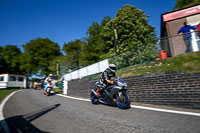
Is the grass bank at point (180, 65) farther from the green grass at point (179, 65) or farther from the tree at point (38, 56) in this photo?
the tree at point (38, 56)

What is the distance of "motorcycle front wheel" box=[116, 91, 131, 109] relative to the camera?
4738 mm

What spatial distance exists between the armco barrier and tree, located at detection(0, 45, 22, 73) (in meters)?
47.0

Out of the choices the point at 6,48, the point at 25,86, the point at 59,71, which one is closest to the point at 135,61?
the point at 59,71

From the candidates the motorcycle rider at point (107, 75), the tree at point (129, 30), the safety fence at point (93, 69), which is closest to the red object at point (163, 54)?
the safety fence at point (93, 69)

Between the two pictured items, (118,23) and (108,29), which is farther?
(108,29)

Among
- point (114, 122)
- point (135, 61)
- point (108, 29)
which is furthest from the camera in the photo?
point (108, 29)

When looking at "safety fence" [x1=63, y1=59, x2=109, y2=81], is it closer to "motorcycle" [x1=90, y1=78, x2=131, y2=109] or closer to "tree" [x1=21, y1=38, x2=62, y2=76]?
"motorcycle" [x1=90, y1=78, x2=131, y2=109]

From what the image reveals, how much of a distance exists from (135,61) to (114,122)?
8.06 metres

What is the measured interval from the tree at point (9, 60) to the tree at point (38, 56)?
435 centimetres

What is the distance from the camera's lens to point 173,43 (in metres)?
9.23

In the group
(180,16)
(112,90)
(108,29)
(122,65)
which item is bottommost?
(112,90)

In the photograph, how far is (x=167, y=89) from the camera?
493cm

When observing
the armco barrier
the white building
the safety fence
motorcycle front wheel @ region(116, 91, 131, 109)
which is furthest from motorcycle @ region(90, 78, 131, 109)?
the white building

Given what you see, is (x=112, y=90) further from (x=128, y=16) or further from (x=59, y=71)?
(x=59, y=71)
